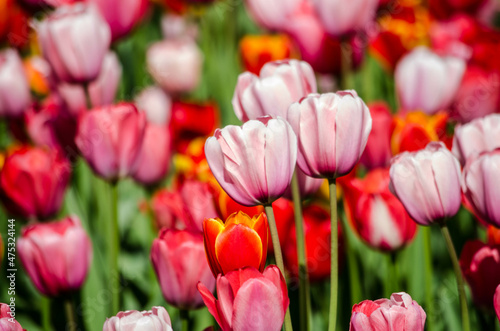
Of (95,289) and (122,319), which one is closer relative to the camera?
(122,319)

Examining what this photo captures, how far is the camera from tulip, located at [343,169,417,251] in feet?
2.71

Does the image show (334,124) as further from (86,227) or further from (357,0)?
(86,227)

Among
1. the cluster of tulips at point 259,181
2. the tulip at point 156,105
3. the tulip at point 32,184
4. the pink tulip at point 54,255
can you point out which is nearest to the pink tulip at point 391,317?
the cluster of tulips at point 259,181

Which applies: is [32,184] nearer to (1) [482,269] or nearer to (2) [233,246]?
(2) [233,246]

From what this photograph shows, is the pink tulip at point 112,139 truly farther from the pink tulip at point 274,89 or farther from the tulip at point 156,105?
the tulip at point 156,105

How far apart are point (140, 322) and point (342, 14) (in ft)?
2.45

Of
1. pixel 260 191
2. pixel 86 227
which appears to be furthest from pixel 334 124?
pixel 86 227

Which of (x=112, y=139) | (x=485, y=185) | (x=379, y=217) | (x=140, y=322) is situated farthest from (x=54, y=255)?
(x=485, y=185)

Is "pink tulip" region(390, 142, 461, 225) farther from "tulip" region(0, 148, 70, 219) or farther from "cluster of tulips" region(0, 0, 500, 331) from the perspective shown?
"tulip" region(0, 148, 70, 219)

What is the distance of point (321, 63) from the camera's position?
1365 millimetres

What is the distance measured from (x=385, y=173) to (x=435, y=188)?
27cm

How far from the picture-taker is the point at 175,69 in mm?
1644

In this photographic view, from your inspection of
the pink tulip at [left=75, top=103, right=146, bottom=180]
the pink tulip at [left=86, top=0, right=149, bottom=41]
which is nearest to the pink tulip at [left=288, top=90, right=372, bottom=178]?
the pink tulip at [left=75, top=103, right=146, bottom=180]

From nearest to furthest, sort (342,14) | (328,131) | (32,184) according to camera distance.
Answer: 1. (328,131)
2. (32,184)
3. (342,14)
